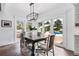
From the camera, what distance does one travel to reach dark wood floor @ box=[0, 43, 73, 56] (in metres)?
1.78

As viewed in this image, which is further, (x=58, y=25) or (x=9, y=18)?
(x=58, y=25)

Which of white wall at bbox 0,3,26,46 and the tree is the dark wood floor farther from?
the tree

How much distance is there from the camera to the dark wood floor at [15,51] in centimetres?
178

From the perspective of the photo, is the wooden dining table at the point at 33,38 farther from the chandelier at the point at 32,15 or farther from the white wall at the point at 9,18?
the chandelier at the point at 32,15

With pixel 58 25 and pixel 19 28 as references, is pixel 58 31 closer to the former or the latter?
pixel 58 25

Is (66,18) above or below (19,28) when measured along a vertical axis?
above

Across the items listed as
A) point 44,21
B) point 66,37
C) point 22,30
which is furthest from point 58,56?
point 22,30

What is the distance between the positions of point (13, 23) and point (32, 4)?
1.55 ft

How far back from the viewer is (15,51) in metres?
1.81

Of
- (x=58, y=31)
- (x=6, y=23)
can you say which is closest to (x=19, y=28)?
(x=6, y=23)

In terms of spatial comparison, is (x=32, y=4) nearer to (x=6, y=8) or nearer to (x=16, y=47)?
(x=6, y=8)

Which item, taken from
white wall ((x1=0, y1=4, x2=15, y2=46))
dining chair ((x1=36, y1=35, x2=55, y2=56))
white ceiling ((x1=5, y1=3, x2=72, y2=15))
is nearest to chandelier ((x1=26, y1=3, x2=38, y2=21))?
white ceiling ((x1=5, y1=3, x2=72, y2=15))

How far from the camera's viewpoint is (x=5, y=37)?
177cm

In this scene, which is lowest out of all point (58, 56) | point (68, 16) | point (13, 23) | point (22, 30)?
point (58, 56)
